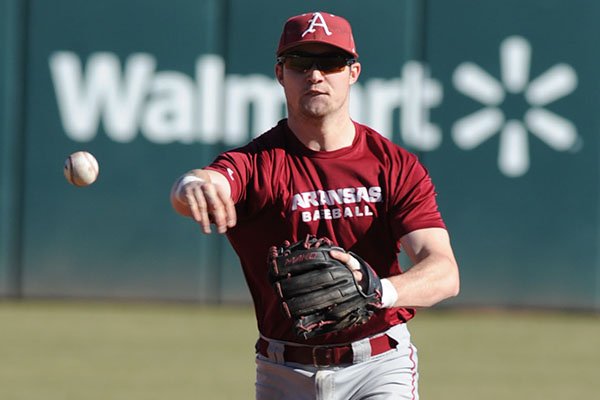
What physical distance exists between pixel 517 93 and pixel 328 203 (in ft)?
25.6

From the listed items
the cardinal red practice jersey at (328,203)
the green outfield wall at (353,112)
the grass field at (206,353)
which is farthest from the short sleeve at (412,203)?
the green outfield wall at (353,112)

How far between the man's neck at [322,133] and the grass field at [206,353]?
11.8 feet

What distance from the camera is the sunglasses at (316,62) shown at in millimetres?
5168

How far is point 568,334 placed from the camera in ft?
38.4

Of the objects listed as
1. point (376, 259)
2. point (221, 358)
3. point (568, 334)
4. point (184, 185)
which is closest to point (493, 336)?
point (568, 334)

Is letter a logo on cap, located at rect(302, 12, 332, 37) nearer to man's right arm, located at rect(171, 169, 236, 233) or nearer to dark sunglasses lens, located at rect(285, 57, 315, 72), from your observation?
dark sunglasses lens, located at rect(285, 57, 315, 72)

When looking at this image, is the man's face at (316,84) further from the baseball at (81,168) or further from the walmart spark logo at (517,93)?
the walmart spark logo at (517,93)

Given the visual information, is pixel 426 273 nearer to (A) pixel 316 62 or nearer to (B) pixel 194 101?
(A) pixel 316 62

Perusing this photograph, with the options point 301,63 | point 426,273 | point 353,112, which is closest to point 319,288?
point 426,273

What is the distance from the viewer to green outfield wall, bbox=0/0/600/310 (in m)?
12.5

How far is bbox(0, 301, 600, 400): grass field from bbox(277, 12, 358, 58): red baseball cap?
381cm

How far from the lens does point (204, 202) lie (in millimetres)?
4340

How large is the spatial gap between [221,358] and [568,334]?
336cm

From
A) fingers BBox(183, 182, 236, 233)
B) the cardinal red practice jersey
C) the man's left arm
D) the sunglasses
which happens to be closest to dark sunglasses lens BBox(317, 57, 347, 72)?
the sunglasses
